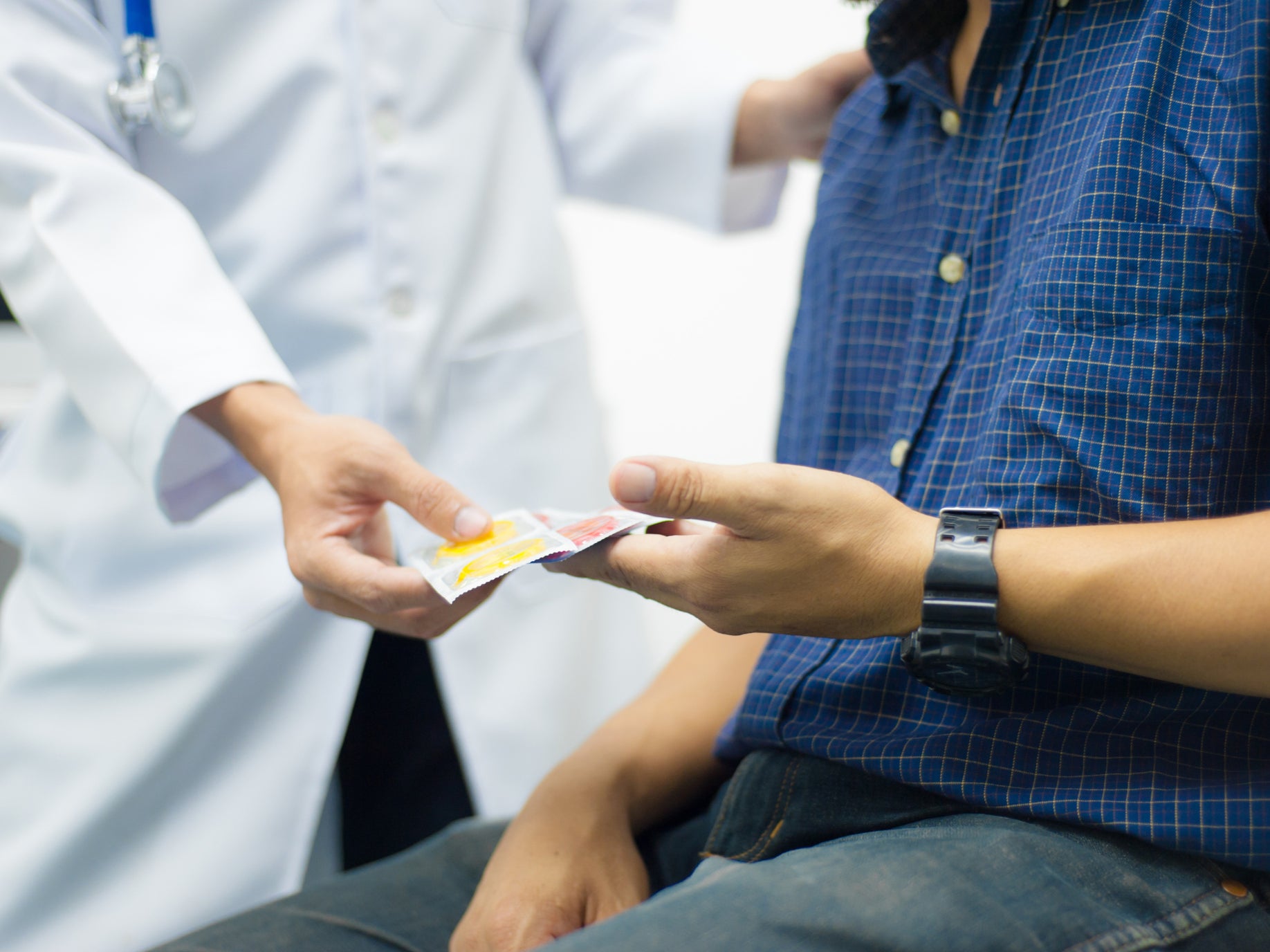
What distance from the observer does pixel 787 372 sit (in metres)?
0.98

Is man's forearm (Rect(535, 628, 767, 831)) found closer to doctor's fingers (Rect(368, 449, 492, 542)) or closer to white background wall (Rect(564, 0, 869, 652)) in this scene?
doctor's fingers (Rect(368, 449, 492, 542))

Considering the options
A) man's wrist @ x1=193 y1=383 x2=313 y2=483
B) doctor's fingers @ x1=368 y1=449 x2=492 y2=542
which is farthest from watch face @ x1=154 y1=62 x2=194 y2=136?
doctor's fingers @ x1=368 y1=449 x2=492 y2=542

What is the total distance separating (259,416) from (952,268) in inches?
23.8

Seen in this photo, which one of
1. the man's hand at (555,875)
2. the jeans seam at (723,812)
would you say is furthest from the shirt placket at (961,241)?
the man's hand at (555,875)

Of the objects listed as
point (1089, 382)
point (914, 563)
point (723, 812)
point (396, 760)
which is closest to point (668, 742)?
point (723, 812)

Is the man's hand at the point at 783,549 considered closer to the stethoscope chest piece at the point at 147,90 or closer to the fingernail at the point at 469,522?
the fingernail at the point at 469,522

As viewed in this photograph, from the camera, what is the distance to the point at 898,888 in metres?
0.58

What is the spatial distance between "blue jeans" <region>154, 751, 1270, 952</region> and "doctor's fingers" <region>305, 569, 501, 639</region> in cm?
24

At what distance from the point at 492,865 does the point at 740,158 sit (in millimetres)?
932

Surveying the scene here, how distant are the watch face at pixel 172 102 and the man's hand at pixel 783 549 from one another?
0.69m

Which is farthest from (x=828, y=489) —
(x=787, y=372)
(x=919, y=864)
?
(x=787, y=372)

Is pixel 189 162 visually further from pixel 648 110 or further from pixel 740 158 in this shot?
pixel 740 158

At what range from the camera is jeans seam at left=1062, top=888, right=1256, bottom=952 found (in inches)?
22.2

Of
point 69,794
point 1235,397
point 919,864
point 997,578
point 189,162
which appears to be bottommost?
point 69,794
